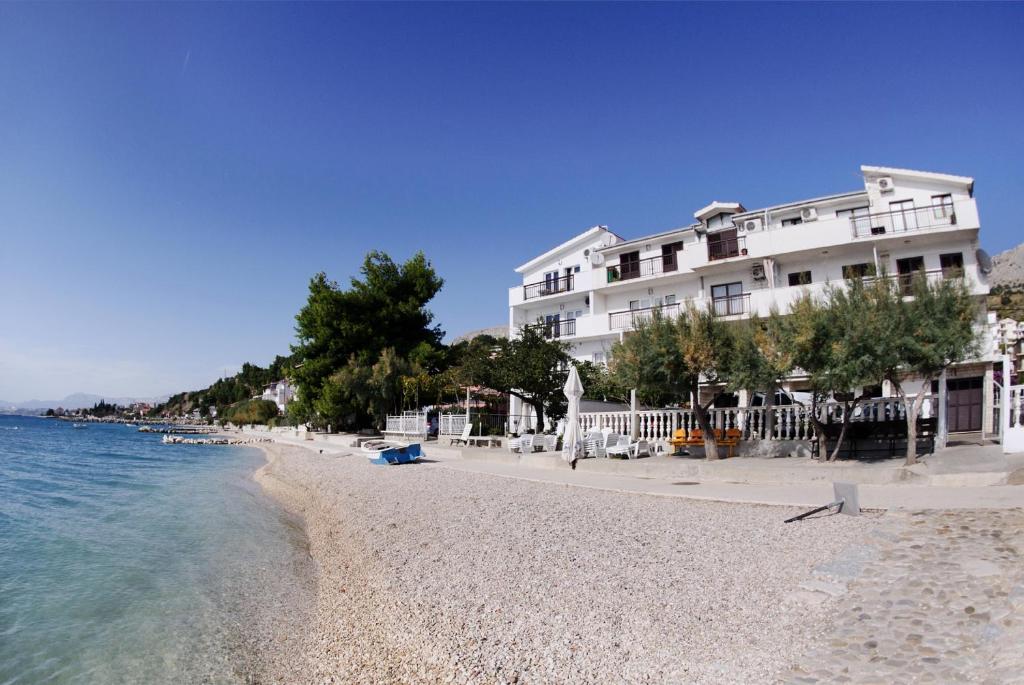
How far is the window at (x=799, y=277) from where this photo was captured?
26531mm

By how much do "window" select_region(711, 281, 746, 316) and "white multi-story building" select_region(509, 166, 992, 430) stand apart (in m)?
0.05

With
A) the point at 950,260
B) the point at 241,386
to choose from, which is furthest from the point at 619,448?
the point at 241,386

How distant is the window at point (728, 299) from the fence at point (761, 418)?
890cm

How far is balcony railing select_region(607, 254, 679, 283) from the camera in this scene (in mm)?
31047

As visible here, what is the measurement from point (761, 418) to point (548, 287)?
20.5 metres

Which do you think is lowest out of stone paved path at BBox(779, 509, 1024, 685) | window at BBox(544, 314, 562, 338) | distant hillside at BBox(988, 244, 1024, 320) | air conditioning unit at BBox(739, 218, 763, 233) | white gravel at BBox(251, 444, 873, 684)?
white gravel at BBox(251, 444, 873, 684)

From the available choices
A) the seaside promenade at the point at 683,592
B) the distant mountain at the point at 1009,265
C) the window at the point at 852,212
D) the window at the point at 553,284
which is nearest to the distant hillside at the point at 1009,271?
the distant mountain at the point at 1009,265

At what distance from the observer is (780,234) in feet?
86.6

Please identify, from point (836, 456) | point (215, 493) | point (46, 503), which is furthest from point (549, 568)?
point (46, 503)

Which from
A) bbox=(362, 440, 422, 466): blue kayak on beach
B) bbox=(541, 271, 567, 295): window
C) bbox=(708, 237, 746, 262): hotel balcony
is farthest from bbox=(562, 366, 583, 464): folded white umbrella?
bbox=(541, 271, 567, 295): window

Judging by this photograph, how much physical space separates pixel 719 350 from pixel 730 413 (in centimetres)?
371

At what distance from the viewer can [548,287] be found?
36719 mm

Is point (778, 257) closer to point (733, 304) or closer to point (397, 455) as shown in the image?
point (733, 304)

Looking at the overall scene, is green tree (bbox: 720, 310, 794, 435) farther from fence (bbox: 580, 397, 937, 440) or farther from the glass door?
the glass door
